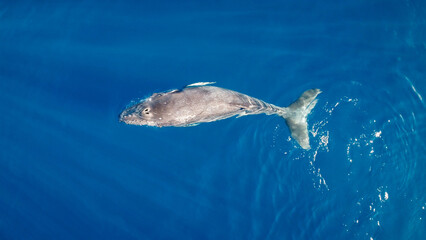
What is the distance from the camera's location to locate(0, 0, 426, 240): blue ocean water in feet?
24.7

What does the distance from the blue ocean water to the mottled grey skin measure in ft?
4.42

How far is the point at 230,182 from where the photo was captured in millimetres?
7641

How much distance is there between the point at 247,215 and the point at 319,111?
354 centimetres

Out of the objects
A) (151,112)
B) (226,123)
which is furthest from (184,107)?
(226,123)

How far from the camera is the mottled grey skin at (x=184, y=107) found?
5.96 metres

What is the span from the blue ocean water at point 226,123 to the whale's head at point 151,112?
1.74 metres

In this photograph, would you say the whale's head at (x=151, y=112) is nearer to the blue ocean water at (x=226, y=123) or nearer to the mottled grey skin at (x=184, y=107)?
the mottled grey skin at (x=184, y=107)

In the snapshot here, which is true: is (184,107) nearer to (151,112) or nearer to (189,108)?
(189,108)

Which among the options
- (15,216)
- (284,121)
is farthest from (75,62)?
(284,121)

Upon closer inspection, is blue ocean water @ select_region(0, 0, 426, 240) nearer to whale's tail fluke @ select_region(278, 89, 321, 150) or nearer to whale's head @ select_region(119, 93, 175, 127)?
whale's tail fluke @ select_region(278, 89, 321, 150)

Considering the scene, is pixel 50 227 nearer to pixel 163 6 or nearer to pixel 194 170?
pixel 194 170

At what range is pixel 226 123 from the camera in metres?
7.90

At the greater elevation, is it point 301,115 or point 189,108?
point 301,115

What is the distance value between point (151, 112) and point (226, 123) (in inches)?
103
